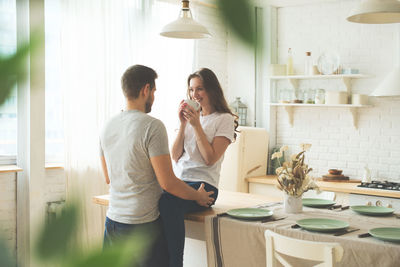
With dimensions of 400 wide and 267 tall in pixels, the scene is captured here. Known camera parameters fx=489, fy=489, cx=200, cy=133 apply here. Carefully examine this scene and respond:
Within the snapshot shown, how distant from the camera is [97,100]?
4.22 metres

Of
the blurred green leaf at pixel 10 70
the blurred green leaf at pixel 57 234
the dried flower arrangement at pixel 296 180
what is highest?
the blurred green leaf at pixel 10 70

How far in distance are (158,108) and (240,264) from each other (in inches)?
104

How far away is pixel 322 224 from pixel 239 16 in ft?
7.66

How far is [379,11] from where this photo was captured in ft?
8.94

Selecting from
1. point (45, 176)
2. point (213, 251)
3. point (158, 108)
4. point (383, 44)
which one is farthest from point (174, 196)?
point (383, 44)

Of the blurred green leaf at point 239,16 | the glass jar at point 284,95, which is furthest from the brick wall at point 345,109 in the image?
the blurred green leaf at point 239,16

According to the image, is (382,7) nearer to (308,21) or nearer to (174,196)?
(174,196)

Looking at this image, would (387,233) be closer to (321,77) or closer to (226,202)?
(226,202)

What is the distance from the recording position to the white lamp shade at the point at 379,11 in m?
2.72

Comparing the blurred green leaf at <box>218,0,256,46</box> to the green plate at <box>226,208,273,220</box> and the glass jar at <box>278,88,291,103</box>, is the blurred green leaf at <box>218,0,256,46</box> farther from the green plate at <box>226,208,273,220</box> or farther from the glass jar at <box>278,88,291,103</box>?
the glass jar at <box>278,88,291,103</box>

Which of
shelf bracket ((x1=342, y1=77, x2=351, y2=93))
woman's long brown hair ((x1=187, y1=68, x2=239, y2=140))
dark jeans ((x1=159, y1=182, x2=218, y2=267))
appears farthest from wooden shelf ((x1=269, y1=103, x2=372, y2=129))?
dark jeans ((x1=159, y1=182, x2=218, y2=267))

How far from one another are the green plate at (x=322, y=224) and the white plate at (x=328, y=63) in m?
2.96

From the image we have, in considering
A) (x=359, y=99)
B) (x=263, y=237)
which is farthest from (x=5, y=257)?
(x=359, y=99)

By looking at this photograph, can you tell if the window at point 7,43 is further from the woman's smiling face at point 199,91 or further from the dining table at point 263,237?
the woman's smiling face at point 199,91
